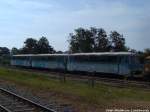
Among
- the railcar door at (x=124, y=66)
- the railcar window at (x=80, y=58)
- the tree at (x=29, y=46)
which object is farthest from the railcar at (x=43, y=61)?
the tree at (x=29, y=46)

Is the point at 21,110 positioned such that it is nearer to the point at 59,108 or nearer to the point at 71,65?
the point at 59,108

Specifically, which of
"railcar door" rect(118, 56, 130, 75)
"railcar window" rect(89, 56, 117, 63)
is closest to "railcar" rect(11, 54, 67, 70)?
"railcar window" rect(89, 56, 117, 63)

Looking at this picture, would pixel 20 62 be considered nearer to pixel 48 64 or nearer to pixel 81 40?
pixel 48 64

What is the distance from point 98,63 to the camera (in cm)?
4344

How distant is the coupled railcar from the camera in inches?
1524

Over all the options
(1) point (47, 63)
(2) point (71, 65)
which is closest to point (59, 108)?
(2) point (71, 65)

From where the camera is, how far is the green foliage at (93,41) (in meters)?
99.9

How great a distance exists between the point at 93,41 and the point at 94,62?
198 feet

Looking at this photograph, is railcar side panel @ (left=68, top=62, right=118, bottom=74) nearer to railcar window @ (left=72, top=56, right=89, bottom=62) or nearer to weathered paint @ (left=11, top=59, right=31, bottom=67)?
railcar window @ (left=72, top=56, right=89, bottom=62)

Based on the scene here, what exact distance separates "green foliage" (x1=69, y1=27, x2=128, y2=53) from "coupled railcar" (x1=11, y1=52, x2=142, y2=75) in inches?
1447

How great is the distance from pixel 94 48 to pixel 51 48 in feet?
67.9

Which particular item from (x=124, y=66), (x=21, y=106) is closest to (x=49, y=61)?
(x=124, y=66)

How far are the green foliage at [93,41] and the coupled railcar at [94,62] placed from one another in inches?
1447

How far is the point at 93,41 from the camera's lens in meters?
105
